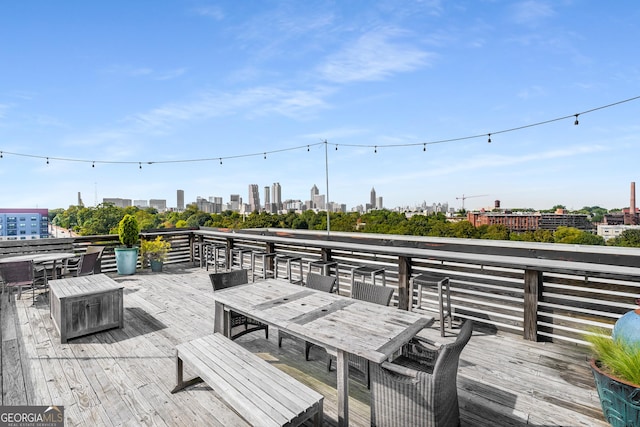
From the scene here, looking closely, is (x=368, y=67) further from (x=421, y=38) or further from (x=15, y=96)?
(x=15, y=96)

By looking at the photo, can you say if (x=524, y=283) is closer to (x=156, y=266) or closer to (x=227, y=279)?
(x=227, y=279)

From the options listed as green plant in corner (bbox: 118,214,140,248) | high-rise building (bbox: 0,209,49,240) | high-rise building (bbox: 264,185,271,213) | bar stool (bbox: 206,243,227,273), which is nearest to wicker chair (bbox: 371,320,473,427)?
bar stool (bbox: 206,243,227,273)

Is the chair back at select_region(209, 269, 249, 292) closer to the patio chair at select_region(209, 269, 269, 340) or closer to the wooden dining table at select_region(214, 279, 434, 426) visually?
the patio chair at select_region(209, 269, 269, 340)

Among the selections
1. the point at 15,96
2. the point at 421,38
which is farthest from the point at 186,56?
the point at 421,38

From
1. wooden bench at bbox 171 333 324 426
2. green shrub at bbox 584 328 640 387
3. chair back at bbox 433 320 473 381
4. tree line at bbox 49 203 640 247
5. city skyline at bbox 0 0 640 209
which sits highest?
city skyline at bbox 0 0 640 209

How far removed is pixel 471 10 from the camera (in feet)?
26.1

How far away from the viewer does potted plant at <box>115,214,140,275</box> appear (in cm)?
737

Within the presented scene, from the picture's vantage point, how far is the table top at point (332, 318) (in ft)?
6.26

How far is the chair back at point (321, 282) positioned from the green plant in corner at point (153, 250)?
608cm

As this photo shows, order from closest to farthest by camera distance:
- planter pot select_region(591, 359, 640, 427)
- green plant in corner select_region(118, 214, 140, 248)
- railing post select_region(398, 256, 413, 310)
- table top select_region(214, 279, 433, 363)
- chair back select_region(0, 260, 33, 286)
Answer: planter pot select_region(591, 359, 640, 427), table top select_region(214, 279, 433, 363), railing post select_region(398, 256, 413, 310), chair back select_region(0, 260, 33, 286), green plant in corner select_region(118, 214, 140, 248)

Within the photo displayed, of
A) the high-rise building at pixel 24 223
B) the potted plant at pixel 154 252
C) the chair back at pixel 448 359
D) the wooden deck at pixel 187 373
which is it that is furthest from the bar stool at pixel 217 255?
the high-rise building at pixel 24 223

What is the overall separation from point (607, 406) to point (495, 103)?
38.4 feet

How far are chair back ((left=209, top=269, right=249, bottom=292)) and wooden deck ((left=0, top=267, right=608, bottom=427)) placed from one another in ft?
2.40

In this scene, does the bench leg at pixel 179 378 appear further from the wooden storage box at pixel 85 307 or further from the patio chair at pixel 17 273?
the patio chair at pixel 17 273
